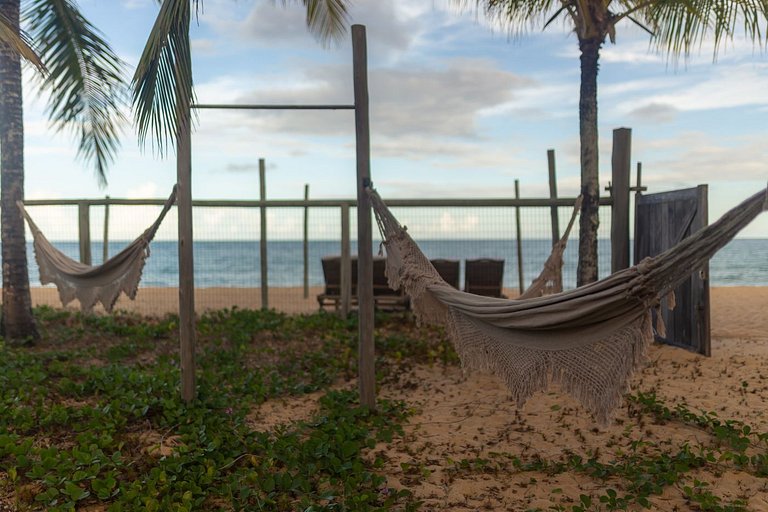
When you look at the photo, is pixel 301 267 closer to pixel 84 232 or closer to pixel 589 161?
pixel 84 232

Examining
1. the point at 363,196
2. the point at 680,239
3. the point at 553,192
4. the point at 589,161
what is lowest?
the point at 680,239

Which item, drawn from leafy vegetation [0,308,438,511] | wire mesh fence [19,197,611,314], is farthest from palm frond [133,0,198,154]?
wire mesh fence [19,197,611,314]

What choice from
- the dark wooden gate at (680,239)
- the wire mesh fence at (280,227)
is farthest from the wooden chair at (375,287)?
the dark wooden gate at (680,239)

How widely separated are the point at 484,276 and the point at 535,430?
3069 millimetres

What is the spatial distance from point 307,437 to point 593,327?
1669mm

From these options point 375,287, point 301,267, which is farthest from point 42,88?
point 301,267

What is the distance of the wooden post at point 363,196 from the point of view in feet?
11.0

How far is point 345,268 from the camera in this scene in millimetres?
6020

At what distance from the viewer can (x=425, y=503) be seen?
237 cm

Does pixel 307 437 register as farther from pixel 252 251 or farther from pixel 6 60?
pixel 252 251

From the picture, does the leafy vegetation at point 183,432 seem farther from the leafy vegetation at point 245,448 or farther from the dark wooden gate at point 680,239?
the dark wooden gate at point 680,239

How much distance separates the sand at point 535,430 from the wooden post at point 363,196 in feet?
1.67

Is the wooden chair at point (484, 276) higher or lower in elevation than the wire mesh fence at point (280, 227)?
lower

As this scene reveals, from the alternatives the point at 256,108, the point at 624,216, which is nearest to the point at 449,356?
the point at 624,216
